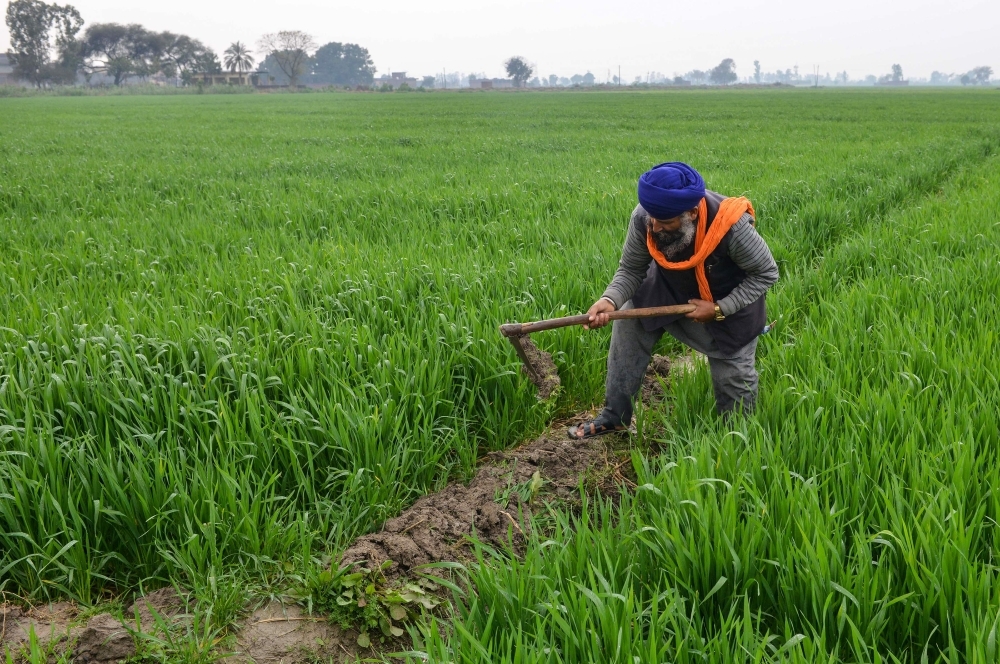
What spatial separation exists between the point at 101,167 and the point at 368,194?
18.7 ft

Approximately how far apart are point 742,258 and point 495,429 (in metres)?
1.37

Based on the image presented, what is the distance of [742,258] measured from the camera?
301 cm

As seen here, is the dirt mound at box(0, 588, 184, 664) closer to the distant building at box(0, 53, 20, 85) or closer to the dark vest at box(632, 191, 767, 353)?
the dark vest at box(632, 191, 767, 353)

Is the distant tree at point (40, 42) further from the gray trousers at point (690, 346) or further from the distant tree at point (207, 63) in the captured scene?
the gray trousers at point (690, 346)

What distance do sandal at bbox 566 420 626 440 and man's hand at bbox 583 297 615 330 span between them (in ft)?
2.02

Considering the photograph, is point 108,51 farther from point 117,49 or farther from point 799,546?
point 799,546

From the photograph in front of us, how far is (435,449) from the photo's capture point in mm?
3217

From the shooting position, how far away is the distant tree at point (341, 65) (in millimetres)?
126500

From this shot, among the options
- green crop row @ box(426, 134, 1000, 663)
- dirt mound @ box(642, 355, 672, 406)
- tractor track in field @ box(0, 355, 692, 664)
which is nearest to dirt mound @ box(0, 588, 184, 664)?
tractor track in field @ box(0, 355, 692, 664)

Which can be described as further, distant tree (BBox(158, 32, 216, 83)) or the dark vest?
distant tree (BBox(158, 32, 216, 83))

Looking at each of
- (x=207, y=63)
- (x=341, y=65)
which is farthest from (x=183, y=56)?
(x=341, y=65)

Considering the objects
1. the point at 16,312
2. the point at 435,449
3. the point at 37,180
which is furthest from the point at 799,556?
the point at 37,180

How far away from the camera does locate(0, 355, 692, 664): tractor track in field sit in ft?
7.02

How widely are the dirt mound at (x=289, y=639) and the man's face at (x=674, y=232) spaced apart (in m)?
1.89
